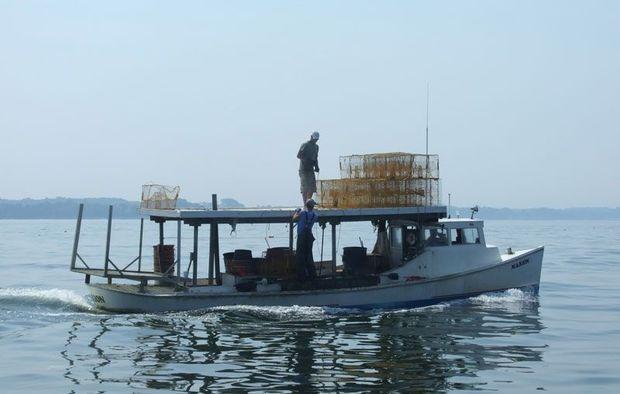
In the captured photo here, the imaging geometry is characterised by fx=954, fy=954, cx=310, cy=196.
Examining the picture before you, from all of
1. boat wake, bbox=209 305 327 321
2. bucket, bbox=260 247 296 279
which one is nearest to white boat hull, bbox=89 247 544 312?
boat wake, bbox=209 305 327 321

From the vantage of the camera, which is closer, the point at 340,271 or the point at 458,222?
the point at 458,222

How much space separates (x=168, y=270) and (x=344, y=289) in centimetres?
496

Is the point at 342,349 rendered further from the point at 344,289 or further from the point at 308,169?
the point at 308,169

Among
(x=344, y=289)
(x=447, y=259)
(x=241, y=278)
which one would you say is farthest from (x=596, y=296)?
(x=241, y=278)

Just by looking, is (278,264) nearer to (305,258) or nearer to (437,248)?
(305,258)

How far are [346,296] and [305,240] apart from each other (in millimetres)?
1982

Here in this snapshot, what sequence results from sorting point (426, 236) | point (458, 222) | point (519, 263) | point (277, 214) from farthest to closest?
point (519, 263) < point (458, 222) < point (426, 236) < point (277, 214)

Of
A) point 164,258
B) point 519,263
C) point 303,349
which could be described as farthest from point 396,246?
point 303,349

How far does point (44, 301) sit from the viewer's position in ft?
96.5

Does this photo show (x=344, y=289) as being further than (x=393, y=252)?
No

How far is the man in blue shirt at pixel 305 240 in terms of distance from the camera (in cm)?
2536

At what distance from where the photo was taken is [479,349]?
2159 centimetres

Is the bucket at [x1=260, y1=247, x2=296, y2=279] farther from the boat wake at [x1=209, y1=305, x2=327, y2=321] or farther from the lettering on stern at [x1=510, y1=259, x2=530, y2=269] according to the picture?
the lettering on stern at [x1=510, y1=259, x2=530, y2=269]

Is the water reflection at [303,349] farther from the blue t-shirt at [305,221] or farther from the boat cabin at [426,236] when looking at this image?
the blue t-shirt at [305,221]
